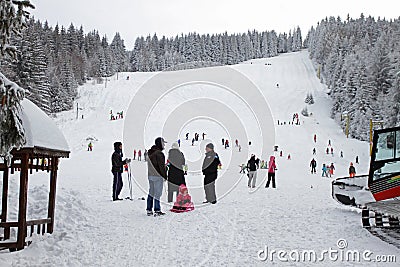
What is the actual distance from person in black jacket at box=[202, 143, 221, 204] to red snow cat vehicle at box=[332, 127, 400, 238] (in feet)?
13.6

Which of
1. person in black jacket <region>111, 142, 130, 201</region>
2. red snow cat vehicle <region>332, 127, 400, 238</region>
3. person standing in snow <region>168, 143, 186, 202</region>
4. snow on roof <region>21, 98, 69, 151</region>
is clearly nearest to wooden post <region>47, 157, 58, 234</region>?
snow on roof <region>21, 98, 69, 151</region>

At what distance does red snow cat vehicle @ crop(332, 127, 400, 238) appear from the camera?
8.54 metres

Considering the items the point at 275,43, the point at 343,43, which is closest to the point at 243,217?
the point at 343,43

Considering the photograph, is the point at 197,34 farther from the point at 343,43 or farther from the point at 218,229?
the point at 218,229

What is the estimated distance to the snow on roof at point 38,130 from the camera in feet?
21.0

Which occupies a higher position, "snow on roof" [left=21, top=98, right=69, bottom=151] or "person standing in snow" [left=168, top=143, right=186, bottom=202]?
"snow on roof" [left=21, top=98, right=69, bottom=151]

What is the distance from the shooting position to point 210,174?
12859 mm

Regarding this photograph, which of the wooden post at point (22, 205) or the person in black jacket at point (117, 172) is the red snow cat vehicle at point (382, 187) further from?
the person in black jacket at point (117, 172)

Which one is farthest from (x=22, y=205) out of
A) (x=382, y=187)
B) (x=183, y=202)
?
(x=382, y=187)

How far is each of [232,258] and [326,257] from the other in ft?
4.84

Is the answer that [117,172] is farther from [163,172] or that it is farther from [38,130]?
[38,130]

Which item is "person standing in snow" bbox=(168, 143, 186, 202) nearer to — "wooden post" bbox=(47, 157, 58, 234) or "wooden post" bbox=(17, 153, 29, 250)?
"wooden post" bbox=(47, 157, 58, 234)

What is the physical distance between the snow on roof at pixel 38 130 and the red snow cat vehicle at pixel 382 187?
20.8ft

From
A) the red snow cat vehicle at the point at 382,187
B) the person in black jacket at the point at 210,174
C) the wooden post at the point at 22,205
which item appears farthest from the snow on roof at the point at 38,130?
the red snow cat vehicle at the point at 382,187
